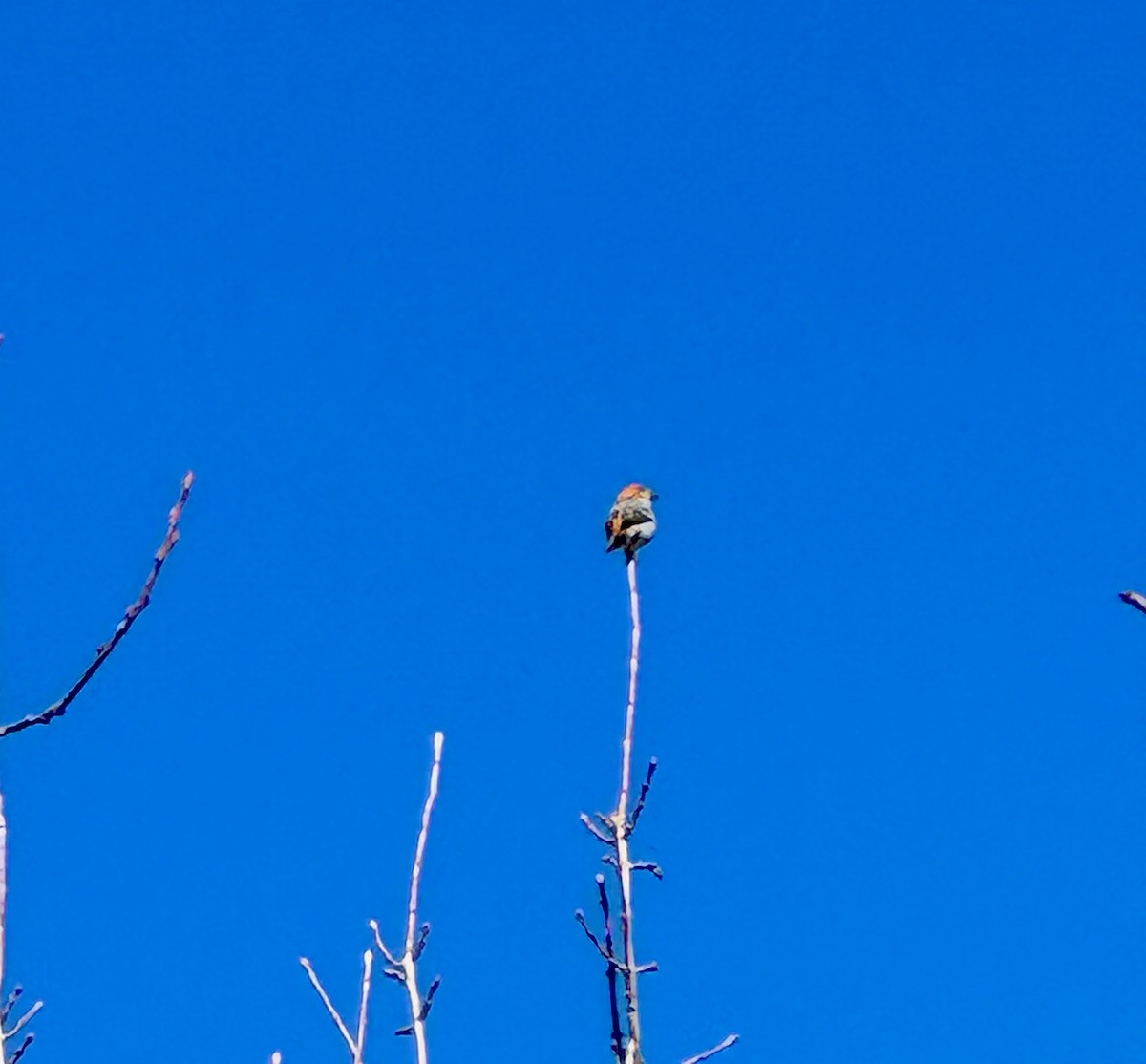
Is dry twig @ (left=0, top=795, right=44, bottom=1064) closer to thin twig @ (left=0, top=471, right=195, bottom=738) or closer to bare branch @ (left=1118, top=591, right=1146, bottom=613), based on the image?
thin twig @ (left=0, top=471, right=195, bottom=738)

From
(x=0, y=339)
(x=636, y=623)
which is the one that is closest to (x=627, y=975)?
(x=636, y=623)

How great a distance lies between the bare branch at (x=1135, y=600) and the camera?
1.94 metres

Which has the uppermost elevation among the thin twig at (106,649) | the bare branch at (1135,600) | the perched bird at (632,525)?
the perched bird at (632,525)

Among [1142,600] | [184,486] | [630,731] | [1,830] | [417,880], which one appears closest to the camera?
[1142,600]

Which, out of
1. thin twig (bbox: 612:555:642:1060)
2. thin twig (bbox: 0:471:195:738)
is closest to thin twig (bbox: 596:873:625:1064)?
thin twig (bbox: 612:555:642:1060)

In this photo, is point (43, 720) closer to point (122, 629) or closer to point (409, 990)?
point (122, 629)

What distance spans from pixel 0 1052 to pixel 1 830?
0.62m

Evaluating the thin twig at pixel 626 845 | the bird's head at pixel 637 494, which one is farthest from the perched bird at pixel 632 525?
the thin twig at pixel 626 845

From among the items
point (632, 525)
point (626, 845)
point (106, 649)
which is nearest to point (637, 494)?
point (632, 525)

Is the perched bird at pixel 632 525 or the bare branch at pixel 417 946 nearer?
the bare branch at pixel 417 946

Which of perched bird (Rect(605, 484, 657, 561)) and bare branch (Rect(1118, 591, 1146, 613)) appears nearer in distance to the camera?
bare branch (Rect(1118, 591, 1146, 613))

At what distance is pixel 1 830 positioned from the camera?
3.32m

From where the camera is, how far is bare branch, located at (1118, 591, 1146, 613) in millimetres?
1937

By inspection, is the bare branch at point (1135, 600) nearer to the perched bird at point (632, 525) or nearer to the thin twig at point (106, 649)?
the thin twig at point (106, 649)
